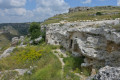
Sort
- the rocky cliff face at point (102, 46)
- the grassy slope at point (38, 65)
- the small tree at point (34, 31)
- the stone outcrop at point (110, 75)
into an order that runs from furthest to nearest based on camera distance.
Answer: the small tree at point (34, 31), the grassy slope at point (38, 65), the rocky cliff face at point (102, 46), the stone outcrop at point (110, 75)

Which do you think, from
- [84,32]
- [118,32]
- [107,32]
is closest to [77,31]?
[84,32]

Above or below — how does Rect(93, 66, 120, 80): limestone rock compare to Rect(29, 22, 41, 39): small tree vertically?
below

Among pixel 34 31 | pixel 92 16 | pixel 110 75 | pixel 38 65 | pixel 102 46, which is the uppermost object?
pixel 92 16

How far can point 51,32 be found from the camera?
19312 millimetres

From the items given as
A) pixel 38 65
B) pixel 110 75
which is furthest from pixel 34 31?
pixel 110 75

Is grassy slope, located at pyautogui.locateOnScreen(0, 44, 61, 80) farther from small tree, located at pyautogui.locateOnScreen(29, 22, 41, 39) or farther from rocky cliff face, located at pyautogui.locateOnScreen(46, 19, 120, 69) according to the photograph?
small tree, located at pyautogui.locateOnScreen(29, 22, 41, 39)

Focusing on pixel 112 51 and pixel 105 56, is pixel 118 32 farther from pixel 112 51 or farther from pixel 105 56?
pixel 105 56

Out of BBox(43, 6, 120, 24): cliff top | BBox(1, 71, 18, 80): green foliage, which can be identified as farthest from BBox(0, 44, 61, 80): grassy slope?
BBox(43, 6, 120, 24): cliff top

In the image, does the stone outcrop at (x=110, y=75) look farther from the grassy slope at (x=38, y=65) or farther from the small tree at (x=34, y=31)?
the small tree at (x=34, y=31)

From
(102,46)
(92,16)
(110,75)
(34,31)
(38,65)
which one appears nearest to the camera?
(110,75)

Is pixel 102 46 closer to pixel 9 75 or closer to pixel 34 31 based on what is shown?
pixel 9 75

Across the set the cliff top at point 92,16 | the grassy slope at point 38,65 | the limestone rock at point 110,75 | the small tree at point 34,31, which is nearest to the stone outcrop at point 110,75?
the limestone rock at point 110,75

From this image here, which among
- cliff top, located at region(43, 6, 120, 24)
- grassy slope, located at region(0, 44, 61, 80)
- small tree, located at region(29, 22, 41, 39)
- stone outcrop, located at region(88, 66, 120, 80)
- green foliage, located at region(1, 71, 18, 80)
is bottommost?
green foliage, located at region(1, 71, 18, 80)

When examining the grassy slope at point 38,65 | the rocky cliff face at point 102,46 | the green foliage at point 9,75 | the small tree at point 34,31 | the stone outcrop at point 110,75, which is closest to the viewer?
the stone outcrop at point 110,75
